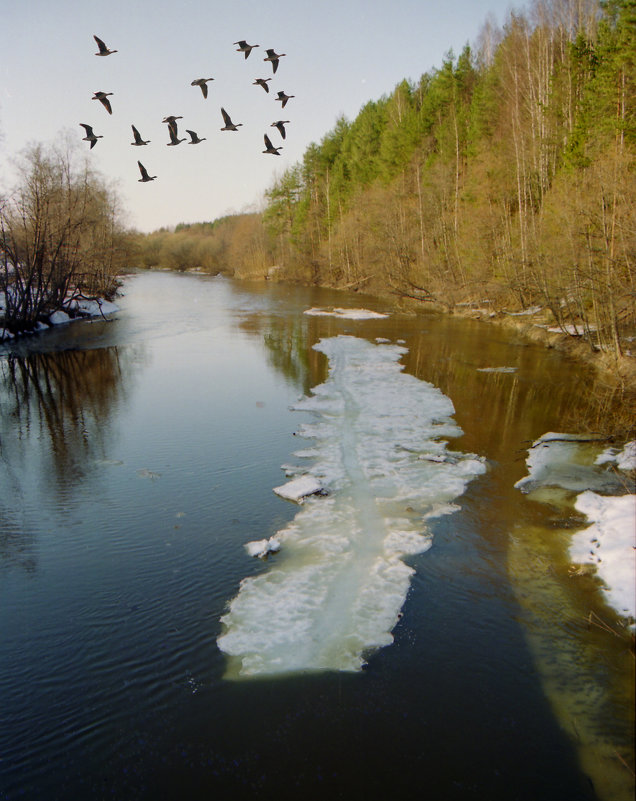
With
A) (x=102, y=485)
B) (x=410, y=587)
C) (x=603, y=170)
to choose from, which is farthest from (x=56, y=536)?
(x=603, y=170)

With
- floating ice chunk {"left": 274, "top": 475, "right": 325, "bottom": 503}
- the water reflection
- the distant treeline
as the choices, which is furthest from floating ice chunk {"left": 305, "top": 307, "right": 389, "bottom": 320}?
floating ice chunk {"left": 274, "top": 475, "right": 325, "bottom": 503}

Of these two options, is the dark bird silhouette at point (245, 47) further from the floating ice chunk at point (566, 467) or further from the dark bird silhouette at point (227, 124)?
the floating ice chunk at point (566, 467)

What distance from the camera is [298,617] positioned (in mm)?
6672

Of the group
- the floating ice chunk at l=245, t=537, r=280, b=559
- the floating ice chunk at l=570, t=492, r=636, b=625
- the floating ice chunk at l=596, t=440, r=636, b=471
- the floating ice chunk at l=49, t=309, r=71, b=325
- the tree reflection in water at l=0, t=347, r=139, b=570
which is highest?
the floating ice chunk at l=49, t=309, r=71, b=325

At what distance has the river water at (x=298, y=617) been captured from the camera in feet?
16.0

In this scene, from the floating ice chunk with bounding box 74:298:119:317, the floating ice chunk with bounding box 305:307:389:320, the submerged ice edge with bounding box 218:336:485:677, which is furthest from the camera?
the floating ice chunk with bounding box 74:298:119:317

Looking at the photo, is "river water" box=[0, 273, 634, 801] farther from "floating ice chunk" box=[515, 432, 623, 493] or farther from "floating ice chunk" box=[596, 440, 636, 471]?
"floating ice chunk" box=[596, 440, 636, 471]

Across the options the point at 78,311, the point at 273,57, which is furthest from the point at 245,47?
the point at 78,311

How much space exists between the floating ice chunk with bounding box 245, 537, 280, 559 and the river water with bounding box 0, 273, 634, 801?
0.51 feet

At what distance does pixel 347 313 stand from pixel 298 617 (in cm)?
3002

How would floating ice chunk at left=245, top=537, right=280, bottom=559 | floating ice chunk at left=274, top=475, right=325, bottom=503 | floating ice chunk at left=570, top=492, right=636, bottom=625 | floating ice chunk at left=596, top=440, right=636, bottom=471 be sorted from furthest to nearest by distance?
floating ice chunk at left=596, top=440, right=636, bottom=471 < floating ice chunk at left=274, top=475, right=325, bottom=503 < floating ice chunk at left=245, top=537, right=280, bottom=559 < floating ice chunk at left=570, top=492, right=636, bottom=625

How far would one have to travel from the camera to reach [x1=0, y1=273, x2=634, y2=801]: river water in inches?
192

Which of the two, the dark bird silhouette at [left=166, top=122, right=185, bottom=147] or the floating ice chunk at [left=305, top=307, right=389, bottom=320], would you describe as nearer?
the dark bird silhouette at [left=166, top=122, right=185, bottom=147]

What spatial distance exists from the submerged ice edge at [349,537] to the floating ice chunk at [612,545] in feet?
6.95
